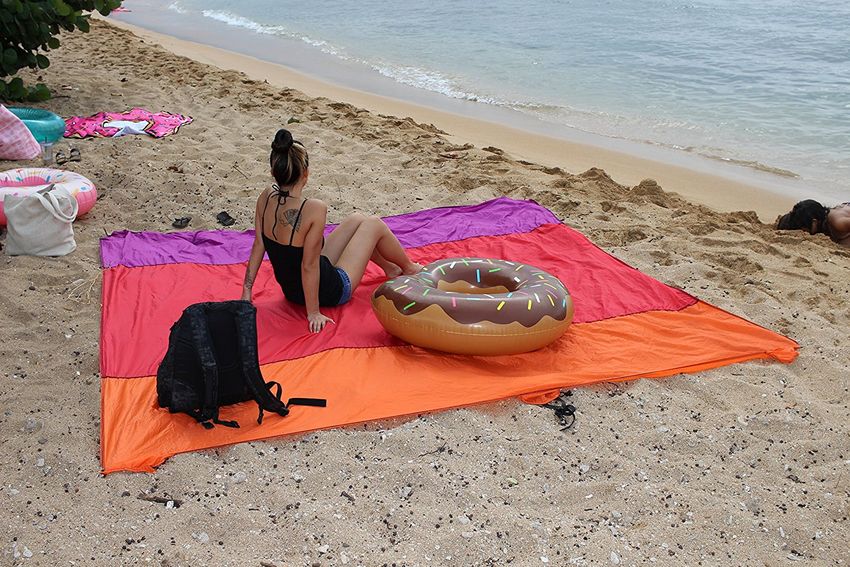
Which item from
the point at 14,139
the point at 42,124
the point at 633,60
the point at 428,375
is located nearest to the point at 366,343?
the point at 428,375

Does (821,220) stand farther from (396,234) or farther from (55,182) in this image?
(55,182)

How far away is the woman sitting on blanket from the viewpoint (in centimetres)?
426

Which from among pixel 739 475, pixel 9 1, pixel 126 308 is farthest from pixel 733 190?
pixel 9 1

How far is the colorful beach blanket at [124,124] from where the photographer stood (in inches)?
308

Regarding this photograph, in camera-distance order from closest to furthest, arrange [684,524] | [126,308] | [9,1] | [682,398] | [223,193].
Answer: [684,524]
[682,398]
[126,308]
[223,193]
[9,1]

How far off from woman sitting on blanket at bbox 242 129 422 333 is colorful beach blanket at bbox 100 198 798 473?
0.57 feet

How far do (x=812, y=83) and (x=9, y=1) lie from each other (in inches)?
458

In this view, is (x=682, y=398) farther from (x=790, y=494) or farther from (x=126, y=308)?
(x=126, y=308)

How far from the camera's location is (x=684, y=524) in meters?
3.19

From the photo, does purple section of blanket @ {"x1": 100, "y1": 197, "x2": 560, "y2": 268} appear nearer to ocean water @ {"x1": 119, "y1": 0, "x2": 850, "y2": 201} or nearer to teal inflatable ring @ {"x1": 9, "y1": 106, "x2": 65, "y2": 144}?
teal inflatable ring @ {"x1": 9, "y1": 106, "x2": 65, "y2": 144}

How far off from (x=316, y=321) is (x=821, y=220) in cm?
457

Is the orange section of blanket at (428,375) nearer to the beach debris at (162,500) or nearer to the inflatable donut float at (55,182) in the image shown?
the beach debris at (162,500)

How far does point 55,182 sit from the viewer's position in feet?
19.9

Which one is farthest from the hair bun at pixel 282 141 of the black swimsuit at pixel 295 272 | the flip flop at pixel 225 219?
the flip flop at pixel 225 219
